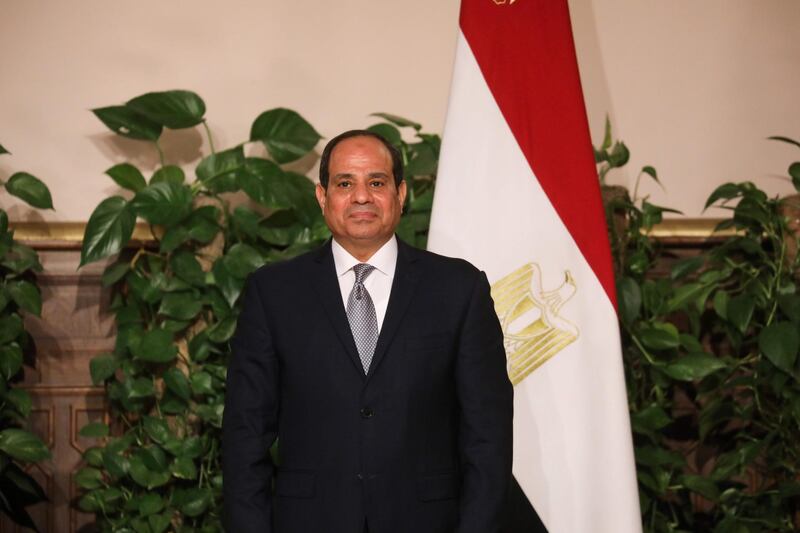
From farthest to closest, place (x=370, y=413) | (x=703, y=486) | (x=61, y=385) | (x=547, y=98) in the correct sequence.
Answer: (x=61, y=385) < (x=703, y=486) < (x=547, y=98) < (x=370, y=413)

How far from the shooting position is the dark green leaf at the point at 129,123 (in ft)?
9.93

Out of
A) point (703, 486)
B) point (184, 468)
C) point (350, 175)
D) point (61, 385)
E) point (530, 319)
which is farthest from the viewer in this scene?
point (61, 385)

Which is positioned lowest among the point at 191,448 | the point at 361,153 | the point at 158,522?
the point at 158,522

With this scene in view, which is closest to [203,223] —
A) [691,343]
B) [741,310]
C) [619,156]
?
[619,156]

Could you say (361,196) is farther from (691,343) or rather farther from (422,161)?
(691,343)

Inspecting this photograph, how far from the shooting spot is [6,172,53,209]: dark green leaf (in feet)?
9.87

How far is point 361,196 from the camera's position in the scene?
1.91 m

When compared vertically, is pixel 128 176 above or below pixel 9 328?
above

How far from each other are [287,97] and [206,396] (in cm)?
105

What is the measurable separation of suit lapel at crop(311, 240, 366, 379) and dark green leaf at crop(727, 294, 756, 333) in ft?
5.38

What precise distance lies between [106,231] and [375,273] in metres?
1.28

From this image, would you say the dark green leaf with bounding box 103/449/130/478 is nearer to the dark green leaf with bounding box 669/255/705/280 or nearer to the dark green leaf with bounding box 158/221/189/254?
the dark green leaf with bounding box 158/221/189/254

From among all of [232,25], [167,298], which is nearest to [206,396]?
[167,298]

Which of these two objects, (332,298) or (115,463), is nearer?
(332,298)
